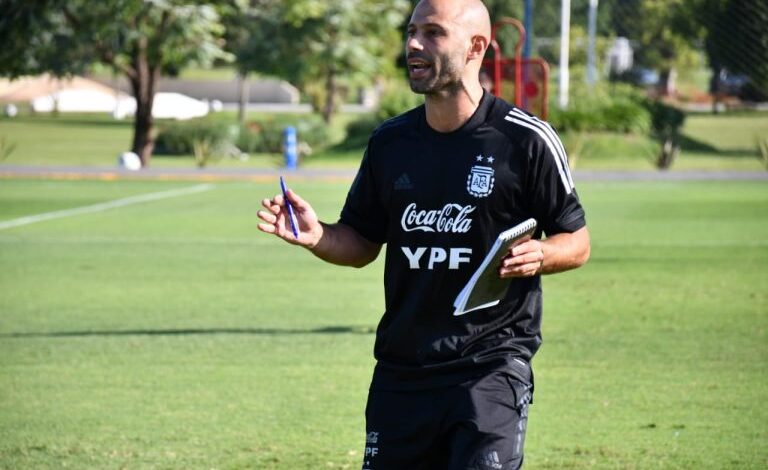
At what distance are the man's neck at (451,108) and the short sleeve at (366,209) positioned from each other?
0.36 meters

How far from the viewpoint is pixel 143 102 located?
3938 cm

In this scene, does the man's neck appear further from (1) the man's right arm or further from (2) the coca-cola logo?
(1) the man's right arm

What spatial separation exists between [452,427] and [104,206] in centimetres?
2227

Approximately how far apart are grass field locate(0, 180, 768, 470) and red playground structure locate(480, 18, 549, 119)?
7.17 feet

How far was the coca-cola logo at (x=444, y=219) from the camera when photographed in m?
4.72

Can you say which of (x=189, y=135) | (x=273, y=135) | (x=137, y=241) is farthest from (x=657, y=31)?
(x=137, y=241)

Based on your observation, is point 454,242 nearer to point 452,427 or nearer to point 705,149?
point 452,427

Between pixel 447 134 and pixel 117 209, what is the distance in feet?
70.1

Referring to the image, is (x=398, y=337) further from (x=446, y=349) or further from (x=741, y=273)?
(x=741, y=273)

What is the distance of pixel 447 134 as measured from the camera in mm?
4816

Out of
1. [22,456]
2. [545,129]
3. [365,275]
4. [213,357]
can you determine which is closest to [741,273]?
[365,275]

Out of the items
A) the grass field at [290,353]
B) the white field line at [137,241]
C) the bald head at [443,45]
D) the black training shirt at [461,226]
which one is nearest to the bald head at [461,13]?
the bald head at [443,45]

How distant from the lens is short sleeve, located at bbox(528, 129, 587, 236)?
15.6 ft

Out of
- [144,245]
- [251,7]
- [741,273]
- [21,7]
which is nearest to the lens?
[741,273]
